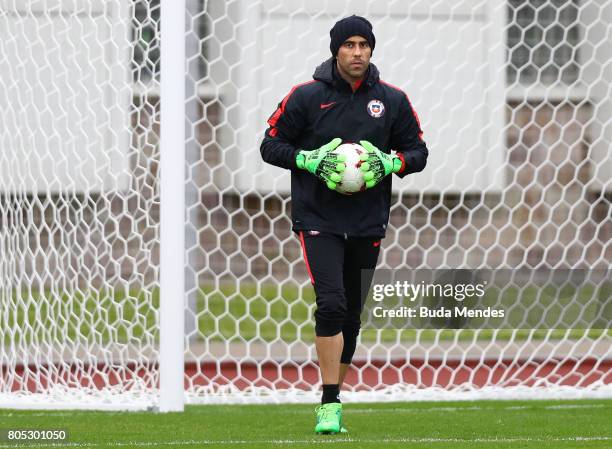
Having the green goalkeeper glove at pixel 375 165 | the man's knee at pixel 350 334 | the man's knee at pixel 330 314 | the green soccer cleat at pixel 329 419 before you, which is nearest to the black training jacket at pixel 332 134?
the green goalkeeper glove at pixel 375 165

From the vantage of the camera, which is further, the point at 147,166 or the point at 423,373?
the point at 423,373

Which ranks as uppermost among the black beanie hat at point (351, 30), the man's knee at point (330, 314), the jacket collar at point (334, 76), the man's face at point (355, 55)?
the black beanie hat at point (351, 30)

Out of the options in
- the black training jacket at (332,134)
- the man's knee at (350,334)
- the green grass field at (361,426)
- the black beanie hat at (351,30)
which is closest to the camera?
the green grass field at (361,426)

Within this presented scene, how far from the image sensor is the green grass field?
14.5 feet

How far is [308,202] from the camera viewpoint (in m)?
4.69

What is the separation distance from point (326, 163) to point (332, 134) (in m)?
0.21

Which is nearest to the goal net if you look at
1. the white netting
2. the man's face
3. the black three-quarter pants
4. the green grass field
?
the white netting

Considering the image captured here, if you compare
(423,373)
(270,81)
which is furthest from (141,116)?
(270,81)

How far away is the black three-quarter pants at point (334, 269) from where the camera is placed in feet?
15.1

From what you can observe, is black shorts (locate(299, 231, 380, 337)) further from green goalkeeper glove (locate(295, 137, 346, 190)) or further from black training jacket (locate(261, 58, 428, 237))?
green goalkeeper glove (locate(295, 137, 346, 190))

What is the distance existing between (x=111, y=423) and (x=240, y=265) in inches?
124

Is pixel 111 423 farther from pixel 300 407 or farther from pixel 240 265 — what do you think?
pixel 240 265

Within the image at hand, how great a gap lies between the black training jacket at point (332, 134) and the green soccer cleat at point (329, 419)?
2.05 feet

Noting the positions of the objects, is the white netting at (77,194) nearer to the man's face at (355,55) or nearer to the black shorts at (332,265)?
the black shorts at (332,265)
